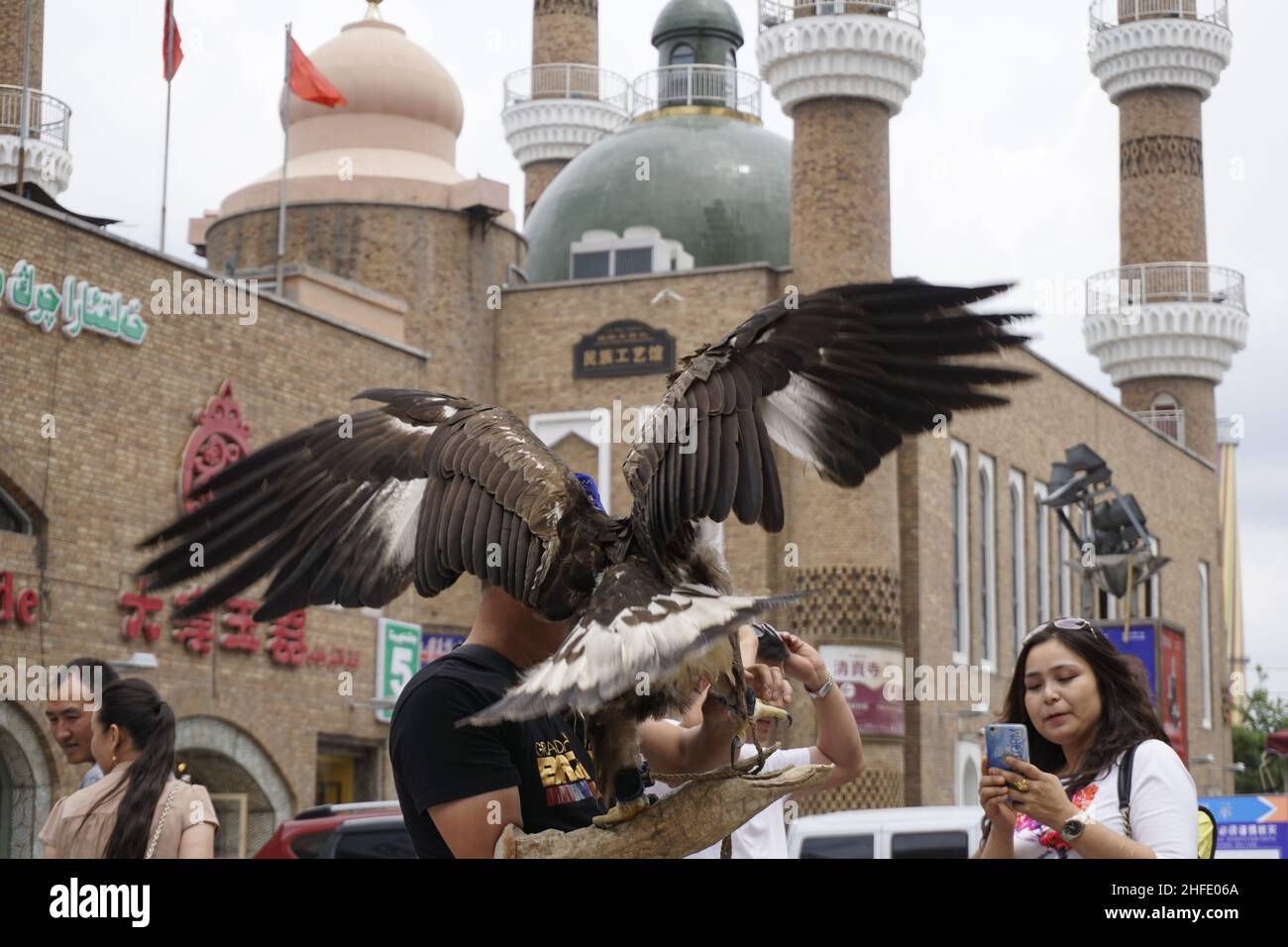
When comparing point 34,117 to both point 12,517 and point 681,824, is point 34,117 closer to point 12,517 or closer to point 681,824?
point 12,517

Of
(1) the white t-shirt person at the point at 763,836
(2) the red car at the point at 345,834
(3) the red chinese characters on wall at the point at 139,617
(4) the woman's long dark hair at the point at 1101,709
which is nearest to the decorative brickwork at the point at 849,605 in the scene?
(3) the red chinese characters on wall at the point at 139,617

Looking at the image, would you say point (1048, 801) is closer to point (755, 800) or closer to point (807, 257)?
point (755, 800)

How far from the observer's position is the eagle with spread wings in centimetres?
332

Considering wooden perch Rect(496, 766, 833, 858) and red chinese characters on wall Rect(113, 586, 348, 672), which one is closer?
wooden perch Rect(496, 766, 833, 858)

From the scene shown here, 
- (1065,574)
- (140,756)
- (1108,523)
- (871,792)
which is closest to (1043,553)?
(1065,574)

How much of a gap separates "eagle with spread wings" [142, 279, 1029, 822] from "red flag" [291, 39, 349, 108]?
23398mm

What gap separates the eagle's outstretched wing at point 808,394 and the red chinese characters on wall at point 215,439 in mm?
19228

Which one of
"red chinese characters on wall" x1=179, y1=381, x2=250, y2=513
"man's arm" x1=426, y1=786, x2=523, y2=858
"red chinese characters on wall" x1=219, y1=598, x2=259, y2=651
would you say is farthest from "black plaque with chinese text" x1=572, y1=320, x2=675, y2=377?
"man's arm" x1=426, y1=786, x2=523, y2=858

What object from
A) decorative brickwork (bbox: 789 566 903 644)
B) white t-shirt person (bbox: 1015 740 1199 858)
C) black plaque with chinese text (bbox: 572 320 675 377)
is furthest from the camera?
black plaque with chinese text (bbox: 572 320 675 377)

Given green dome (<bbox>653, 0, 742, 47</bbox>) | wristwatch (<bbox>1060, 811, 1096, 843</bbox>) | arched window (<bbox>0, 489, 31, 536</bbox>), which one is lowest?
wristwatch (<bbox>1060, 811, 1096, 843</bbox>)

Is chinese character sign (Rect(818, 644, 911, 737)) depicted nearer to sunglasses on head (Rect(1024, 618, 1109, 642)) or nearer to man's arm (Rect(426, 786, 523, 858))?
sunglasses on head (Rect(1024, 618, 1109, 642))

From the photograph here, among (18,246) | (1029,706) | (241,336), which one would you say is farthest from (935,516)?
(1029,706)

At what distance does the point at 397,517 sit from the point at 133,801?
162 cm
